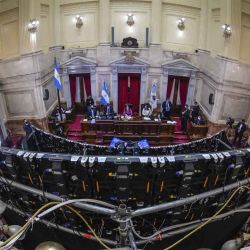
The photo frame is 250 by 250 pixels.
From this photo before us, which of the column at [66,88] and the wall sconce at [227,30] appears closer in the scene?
the wall sconce at [227,30]

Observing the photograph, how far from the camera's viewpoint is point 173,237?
3748 millimetres

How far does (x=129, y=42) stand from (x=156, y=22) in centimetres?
170

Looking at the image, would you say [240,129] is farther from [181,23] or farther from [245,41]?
[181,23]

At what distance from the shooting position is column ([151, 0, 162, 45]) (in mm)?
13384

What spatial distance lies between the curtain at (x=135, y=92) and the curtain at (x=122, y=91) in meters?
0.28

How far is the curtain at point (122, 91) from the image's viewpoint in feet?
47.8

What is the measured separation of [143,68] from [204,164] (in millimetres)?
11184

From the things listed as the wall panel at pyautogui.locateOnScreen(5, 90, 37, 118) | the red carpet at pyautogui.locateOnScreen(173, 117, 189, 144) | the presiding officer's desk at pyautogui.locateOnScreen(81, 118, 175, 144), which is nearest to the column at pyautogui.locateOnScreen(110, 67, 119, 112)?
the presiding officer's desk at pyautogui.locateOnScreen(81, 118, 175, 144)

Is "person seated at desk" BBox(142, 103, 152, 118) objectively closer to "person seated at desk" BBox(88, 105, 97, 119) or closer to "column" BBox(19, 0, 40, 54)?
"person seated at desk" BBox(88, 105, 97, 119)

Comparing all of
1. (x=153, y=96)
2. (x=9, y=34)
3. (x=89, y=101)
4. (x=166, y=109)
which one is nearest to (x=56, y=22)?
(x=9, y=34)

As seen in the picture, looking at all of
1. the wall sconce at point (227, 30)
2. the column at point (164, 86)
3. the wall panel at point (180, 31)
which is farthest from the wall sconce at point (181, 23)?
the wall sconce at point (227, 30)

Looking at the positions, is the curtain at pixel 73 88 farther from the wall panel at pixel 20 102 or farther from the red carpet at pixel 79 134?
the wall panel at pixel 20 102

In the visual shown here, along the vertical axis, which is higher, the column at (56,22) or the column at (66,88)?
the column at (56,22)

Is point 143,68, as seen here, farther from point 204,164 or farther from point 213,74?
point 204,164
